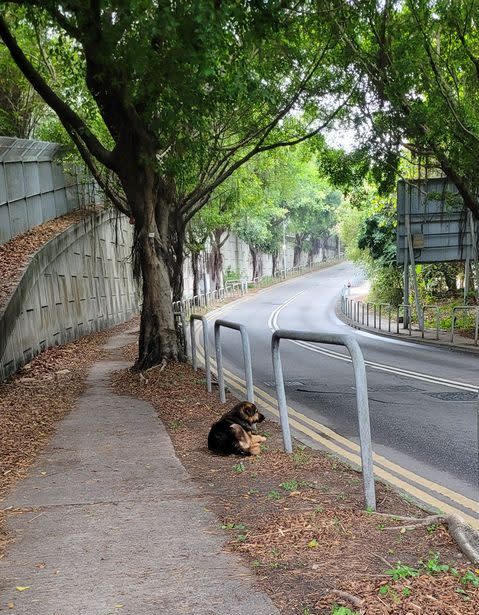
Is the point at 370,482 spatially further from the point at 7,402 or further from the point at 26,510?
the point at 7,402

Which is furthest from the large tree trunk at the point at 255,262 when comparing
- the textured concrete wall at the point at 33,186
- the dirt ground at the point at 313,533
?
the dirt ground at the point at 313,533

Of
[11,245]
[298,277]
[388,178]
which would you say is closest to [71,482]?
[11,245]

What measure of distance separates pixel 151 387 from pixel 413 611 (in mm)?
7796

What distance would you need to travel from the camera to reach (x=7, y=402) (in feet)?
31.5

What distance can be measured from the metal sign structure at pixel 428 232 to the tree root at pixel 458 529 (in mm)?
18444

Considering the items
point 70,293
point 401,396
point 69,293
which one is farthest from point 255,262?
point 401,396

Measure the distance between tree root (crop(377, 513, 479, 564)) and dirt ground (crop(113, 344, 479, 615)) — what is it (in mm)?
45

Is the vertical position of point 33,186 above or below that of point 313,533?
above

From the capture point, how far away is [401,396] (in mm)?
10094

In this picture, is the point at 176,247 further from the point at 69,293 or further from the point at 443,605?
the point at 443,605

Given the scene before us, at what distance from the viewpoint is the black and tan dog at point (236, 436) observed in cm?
598

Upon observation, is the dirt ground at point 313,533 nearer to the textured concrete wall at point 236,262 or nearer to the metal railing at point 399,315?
the metal railing at point 399,315

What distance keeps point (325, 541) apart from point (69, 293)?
51.4 feet

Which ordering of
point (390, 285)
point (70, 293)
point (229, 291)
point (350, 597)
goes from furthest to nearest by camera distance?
point (229, 291)
point (390, 285)
point (70, 293)
point (350, 597)
